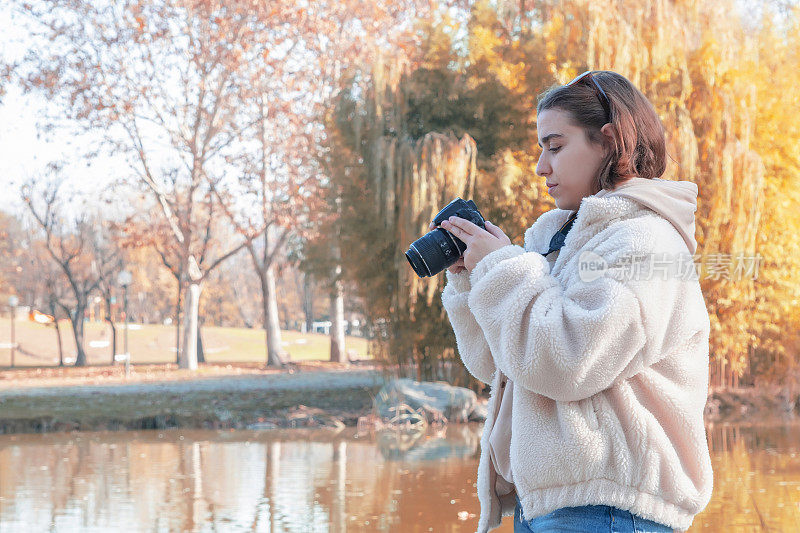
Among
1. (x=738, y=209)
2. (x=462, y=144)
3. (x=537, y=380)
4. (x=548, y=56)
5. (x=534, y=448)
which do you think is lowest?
(x=534, y=448)

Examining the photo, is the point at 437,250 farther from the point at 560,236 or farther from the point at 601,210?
the point at 601,210

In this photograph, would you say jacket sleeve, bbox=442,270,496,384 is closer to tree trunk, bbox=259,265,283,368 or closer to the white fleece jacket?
the white fleece jacket

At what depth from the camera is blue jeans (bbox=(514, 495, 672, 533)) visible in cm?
144

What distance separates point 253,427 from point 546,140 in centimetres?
1005

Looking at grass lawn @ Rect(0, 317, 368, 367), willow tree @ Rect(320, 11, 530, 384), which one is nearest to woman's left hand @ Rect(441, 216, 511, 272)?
willow tree @ Rect(320, 11, 530, 384)

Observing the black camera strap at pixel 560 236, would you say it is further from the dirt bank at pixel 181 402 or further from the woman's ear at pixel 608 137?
the dirt bank at pixel 181 402

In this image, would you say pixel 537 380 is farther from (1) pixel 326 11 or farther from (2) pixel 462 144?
(1) pixel 326 11

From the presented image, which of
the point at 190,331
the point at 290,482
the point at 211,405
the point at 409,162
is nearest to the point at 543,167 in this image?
the point at 290,482

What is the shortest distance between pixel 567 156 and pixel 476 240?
0.70 feet

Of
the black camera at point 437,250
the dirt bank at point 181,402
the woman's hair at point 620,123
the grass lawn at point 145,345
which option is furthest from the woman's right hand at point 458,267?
the grass lawn at point 145,345

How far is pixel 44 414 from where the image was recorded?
447 inches

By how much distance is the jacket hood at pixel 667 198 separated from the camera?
58.2 inches

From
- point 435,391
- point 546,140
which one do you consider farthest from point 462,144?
point 546,140

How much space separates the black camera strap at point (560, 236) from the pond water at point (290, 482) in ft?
12.5
